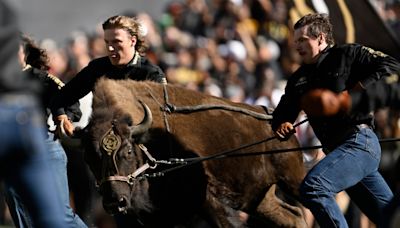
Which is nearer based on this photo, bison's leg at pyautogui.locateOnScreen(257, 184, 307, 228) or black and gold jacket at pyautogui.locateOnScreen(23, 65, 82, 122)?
black and gold jacket at pyautogui.locateOnScreen(23, 65, 82, 122)

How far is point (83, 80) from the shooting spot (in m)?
9.75

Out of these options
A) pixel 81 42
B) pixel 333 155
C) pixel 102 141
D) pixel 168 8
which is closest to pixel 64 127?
pixel 102 141

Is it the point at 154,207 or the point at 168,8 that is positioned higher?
the point at 168,8

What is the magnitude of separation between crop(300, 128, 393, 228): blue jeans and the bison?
4.25 feet

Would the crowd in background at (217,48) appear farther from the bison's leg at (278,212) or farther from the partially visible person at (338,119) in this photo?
the partially visible person at (338,119)

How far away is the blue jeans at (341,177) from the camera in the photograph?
327 inches

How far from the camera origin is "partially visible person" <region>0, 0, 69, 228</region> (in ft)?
19.2

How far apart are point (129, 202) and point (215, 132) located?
1.22m

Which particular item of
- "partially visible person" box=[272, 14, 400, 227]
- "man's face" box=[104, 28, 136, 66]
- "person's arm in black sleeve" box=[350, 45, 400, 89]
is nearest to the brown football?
"partially visible person" box=[272, 14, 400, 227]

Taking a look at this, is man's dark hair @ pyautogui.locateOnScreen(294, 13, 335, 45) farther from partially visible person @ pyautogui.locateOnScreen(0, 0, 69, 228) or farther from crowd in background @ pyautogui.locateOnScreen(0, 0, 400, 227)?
crowd in background @ pyautogui.locateOnScreen(0, 0, 400, 227)

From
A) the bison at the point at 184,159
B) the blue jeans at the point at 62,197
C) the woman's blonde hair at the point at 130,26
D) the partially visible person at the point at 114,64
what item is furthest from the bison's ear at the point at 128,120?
the woman's blonde hair at the point at 130,26

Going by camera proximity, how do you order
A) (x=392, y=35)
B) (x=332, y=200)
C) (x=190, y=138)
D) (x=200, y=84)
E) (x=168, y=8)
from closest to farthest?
(x=332, y=200)
(x=190, y=138)
(x=392, y=35)
(x=200, y=84)
(x=168, y=8)

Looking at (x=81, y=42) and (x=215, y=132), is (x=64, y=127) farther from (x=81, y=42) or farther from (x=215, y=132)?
(x=81, y=42)

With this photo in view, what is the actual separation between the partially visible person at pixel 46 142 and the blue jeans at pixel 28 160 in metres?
2.42
